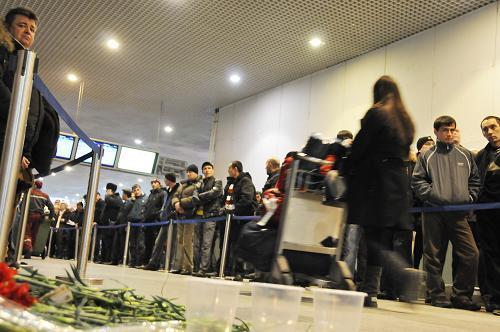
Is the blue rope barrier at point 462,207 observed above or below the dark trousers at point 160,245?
above

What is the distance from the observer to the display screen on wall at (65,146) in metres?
13.5

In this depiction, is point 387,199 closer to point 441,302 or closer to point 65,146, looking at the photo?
point 441,302

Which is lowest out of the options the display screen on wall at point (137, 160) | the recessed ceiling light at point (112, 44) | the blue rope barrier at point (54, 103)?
the blue rope barrier at point (54, 103)

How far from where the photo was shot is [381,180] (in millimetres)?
3027

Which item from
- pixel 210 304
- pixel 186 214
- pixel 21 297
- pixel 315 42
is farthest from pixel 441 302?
pixel 315 42

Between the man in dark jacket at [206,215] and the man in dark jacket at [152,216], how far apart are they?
1711 millimetres

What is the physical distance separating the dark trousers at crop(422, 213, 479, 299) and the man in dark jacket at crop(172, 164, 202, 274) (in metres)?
3.66

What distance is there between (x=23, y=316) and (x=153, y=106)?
1162cm

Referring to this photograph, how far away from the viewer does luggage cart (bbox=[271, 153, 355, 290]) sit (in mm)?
3375

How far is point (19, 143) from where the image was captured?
1.92 meters

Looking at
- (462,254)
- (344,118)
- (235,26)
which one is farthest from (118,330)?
(344,118)

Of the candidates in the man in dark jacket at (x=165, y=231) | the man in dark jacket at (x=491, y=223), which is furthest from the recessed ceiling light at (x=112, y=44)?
the man in dark jacket at (x=491, y=223)

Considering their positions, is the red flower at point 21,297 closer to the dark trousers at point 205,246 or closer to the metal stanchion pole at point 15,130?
the metal stanchion pole at point 15,130

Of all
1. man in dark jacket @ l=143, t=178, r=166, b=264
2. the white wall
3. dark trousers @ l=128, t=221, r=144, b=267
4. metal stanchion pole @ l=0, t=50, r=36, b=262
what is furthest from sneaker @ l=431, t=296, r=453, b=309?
dark trousers @ l=128, t=221, r=144, b=267
